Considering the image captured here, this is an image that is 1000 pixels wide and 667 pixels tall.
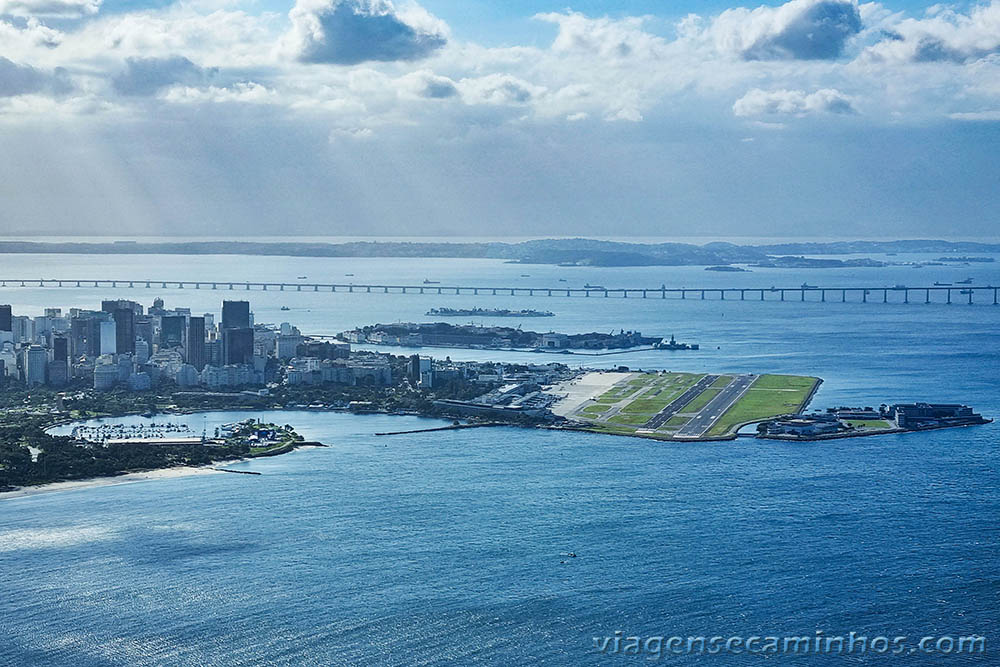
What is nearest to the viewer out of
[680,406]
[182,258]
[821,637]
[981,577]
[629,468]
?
[821,637]


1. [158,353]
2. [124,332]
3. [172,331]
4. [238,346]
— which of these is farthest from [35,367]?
[172,331]

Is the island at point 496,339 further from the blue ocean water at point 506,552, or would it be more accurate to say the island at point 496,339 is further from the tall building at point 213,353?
the blue ocean water at point 506,552

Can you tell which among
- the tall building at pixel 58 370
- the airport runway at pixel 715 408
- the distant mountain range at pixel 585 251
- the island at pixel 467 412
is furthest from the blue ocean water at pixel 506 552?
the distant mountain range at pixel 585 251

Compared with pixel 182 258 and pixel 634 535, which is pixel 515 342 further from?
pixel 182 258

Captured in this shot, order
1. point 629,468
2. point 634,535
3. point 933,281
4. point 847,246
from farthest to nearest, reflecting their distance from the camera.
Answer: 1. point 847,246
2. point 933,281
3. point 629,468
4. point 634,535

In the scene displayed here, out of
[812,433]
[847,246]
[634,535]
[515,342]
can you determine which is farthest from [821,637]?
[847,246]

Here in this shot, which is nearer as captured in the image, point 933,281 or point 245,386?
point 245,386

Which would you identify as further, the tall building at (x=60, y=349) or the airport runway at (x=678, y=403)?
the tall building at (x=60, y=349)

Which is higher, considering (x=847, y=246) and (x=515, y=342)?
(x=847, y=246)
